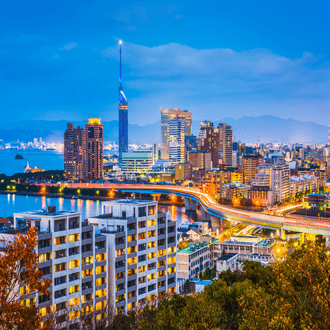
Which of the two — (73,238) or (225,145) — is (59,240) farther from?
(225,145)

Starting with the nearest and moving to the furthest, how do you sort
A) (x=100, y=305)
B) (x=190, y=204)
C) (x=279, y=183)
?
(x=100, y=305) < (x=190, y=204) < (x=279, y=183)

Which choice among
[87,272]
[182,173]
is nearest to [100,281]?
[87,272]

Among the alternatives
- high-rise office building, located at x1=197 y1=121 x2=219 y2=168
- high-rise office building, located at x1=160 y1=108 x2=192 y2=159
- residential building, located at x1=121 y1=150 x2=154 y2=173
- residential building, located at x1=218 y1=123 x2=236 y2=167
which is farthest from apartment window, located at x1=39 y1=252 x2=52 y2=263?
high-rise office building, located at x1=160 y1=108 x2=192 y2=159

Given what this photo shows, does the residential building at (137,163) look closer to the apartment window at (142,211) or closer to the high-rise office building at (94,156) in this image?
the high-rise office building at (94,156)

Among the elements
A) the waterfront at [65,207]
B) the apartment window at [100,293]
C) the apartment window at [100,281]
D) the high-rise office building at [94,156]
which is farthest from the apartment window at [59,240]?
the high-rise office building at [94,156]

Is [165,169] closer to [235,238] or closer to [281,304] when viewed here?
[235,238]

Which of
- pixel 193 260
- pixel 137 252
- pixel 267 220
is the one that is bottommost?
pixel 193 260

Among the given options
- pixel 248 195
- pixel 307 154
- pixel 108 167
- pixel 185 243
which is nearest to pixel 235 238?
pixel 185 243
